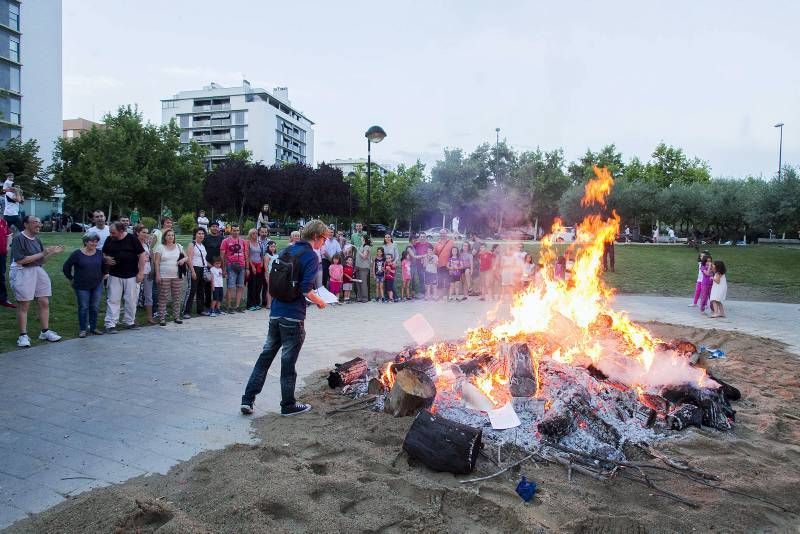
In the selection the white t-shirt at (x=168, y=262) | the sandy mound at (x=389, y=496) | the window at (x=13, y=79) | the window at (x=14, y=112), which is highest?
the window at (x=13, y=79)

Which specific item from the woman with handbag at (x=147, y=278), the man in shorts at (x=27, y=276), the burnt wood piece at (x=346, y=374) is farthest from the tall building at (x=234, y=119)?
the burnt wood piece at (x=346, y=374)

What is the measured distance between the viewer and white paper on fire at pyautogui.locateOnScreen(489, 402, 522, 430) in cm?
481

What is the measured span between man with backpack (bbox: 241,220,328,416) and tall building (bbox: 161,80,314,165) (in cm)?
8463

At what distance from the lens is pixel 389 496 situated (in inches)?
143

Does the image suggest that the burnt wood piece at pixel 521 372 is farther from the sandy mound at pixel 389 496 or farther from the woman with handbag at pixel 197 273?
the woman with handbag at pixel 197 273

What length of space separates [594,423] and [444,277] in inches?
429

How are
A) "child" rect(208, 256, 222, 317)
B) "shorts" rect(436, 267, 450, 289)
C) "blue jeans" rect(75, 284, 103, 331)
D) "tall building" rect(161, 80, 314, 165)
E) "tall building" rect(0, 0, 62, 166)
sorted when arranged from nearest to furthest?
"blue jeans" rect(75, 284, 103, 331) → "child" rect(208, 256, 222, 317) → "shorts" rect(436, 267, 450, 289) → "tall building" rect(0, 0, 62, 166) → "tall building" rect(161, 80, 314, 165)

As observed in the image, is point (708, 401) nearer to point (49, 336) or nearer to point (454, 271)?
point (49, 336)

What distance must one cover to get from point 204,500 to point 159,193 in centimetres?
3958

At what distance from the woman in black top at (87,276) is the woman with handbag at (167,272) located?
121cm

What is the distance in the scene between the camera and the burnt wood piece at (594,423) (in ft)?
15.2

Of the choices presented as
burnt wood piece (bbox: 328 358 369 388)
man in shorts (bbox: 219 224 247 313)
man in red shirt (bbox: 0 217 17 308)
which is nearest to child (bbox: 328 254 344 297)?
man in shorts (bbox: 219 224 247 313)

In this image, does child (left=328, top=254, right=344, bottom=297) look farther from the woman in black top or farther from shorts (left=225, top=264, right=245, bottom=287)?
the woman in black top

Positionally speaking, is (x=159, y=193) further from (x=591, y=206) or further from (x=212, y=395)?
(x=212, y=395)
